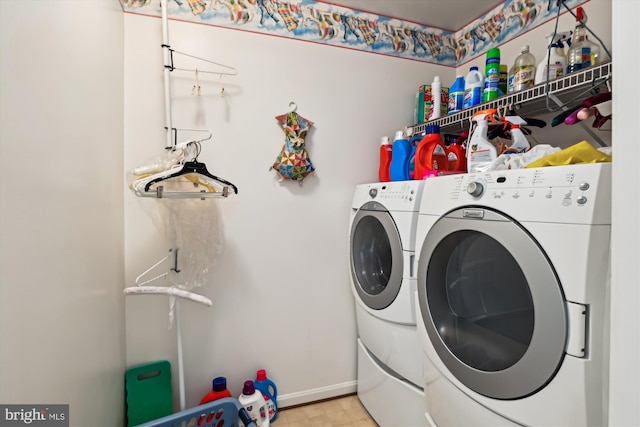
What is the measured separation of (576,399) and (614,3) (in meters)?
0.88

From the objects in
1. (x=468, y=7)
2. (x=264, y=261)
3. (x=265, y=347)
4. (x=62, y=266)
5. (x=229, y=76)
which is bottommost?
(x=265, y=347)

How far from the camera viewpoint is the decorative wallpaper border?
1589 mm

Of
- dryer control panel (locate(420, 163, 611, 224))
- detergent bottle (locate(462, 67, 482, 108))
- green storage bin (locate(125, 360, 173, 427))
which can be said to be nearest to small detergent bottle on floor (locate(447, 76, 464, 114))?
detergent bottle (locate(462, 67, 482, 108))

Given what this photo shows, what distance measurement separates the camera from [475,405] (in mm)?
964

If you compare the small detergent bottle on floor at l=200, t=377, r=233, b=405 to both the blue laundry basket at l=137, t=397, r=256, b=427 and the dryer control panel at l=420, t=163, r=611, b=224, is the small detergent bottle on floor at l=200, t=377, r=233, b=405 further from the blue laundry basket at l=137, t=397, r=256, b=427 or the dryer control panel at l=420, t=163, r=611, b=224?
the dryer control panel at l=420, t=163, r=611, b=224

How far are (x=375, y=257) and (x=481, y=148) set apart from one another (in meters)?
0.76

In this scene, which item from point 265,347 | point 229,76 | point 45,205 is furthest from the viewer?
point 265,347

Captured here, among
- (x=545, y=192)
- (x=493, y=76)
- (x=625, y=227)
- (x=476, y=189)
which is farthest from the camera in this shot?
(x=493, y=76)

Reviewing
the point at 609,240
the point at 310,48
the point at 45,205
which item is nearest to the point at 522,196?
the point at 609,240

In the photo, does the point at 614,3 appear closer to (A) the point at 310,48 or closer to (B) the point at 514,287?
(B) the point at 514,287

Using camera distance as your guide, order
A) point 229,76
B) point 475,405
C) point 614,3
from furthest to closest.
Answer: point 229,76, point 475,405, point 614,3

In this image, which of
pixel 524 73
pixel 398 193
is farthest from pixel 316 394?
pixel 524 73

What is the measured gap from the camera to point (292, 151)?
5.73 ft

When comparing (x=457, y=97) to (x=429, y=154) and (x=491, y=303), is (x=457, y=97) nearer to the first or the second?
(x=429, y=154)
